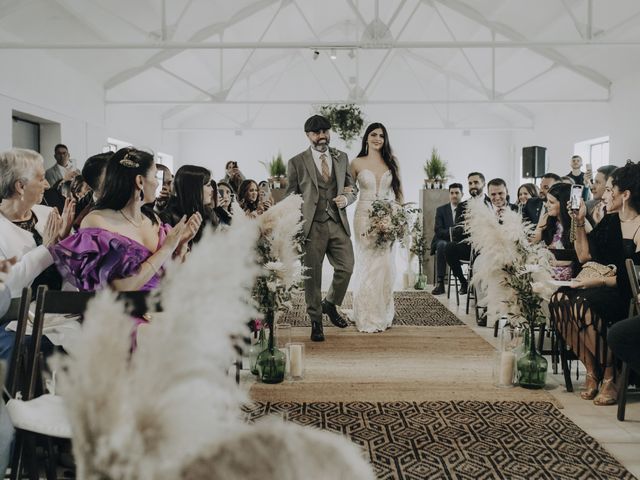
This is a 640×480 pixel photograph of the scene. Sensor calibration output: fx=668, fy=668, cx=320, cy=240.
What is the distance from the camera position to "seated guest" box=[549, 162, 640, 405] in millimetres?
3801

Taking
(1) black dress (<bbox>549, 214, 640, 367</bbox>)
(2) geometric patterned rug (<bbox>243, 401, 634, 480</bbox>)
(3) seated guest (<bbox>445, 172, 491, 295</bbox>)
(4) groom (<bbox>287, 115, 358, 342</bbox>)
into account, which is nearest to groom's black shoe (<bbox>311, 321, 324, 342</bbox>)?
(4) groom (<bbox>287, 115, 358, 342</bbox>)

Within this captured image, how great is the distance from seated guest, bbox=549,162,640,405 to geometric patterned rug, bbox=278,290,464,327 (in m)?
2.43

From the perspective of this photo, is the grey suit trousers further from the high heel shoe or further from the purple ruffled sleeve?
the purple ruffled sleeve

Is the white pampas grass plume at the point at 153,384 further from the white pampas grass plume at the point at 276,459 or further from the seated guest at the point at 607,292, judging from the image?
the seated guest at the point at 607,292

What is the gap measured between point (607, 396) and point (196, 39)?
980 cm

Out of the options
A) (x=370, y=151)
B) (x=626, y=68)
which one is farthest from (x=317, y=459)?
(x=626, y=68)

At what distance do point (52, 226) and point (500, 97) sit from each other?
11.8 meters

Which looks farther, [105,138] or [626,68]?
[105,138]

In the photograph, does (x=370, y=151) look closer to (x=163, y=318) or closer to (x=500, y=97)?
(x=163, y=318)

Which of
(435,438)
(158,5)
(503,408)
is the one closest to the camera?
(435,438)

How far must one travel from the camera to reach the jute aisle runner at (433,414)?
2.94 meters

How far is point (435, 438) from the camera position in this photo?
10.7ft

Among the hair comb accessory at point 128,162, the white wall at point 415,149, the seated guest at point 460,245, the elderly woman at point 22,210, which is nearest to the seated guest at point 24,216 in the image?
the elderly woman at point 22,210

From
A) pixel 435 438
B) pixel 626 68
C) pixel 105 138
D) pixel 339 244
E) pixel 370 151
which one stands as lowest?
pixel 435 438
